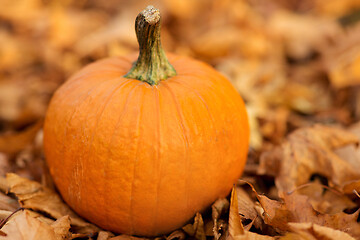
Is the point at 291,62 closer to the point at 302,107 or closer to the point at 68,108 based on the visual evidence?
the point at 302,107

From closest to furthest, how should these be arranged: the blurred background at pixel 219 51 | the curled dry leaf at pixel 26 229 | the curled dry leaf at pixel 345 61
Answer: the curled dry leaf at pixel 26 229, the blurred background at pixel 219 51, the curled dry leaf at pixel 345 61

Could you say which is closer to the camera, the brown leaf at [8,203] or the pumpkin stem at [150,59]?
the pumpkin stem at [150,59]

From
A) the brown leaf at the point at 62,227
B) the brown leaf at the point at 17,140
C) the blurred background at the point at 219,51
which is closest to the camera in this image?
the brown leaf at the point at 62,227

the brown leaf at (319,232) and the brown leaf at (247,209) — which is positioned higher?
the brown leaf at (319,232)

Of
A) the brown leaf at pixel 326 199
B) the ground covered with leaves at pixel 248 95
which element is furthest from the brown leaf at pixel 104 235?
the brown leaf at pixel 326 199

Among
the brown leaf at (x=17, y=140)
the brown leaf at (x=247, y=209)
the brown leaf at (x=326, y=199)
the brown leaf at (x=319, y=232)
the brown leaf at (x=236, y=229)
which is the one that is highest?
the brown leaf at (x=17, y=140)

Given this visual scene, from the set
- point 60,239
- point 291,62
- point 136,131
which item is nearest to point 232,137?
point 136,131

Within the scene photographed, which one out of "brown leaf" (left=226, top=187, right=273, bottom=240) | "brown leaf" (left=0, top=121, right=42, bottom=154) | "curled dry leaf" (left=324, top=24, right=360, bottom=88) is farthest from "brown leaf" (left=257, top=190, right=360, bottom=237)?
"curled dry leaf" (left=324, top=24, right=360, bottom=88)

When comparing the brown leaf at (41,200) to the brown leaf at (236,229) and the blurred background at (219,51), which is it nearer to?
the blurred background at (219,51)

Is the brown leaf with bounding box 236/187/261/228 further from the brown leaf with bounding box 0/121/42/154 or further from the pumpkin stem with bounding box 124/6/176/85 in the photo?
the brown leaf with bounding box 0/121/42/154

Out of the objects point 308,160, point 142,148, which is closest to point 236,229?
point 142,148
